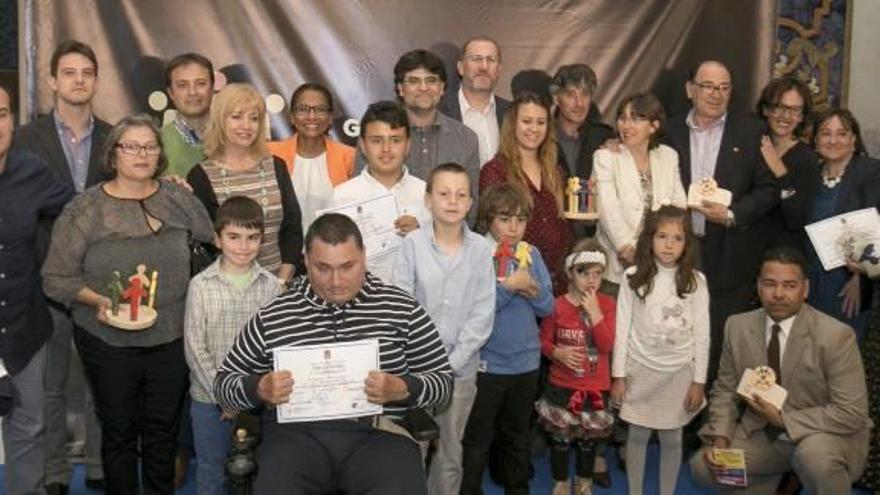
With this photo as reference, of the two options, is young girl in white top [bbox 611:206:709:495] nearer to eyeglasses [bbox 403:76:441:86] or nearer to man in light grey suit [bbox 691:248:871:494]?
man in light grey suit [bbox 691:248:871:494]

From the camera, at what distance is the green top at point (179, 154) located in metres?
4.80

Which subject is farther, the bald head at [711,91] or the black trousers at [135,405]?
the bald head at [711,91]

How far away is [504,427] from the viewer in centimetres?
457

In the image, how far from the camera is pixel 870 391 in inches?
195

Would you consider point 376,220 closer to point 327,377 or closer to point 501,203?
point 501,203

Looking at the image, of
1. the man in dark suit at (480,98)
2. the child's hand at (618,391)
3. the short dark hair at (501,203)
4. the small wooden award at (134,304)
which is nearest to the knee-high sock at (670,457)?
the child's hand at (618,391)

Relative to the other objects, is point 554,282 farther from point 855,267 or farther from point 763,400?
point 855,267

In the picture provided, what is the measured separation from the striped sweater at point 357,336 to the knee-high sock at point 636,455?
133cm

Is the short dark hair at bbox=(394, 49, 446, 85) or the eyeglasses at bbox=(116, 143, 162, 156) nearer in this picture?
the eyeglasses at bbox=(116, 143, 162, 156)

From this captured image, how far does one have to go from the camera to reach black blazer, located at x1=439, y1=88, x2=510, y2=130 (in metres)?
5.28

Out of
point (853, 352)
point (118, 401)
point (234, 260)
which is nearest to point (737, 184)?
point (853, 352)

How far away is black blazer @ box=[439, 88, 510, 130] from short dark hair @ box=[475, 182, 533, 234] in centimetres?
84

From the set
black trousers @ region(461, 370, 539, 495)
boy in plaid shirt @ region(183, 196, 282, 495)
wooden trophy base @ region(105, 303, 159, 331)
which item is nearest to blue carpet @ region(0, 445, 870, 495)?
black trousers @ region(461, 370, 539, 495)

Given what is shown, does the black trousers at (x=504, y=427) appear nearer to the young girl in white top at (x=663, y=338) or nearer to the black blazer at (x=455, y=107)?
the young girl in white top at (x=663, y=338)
